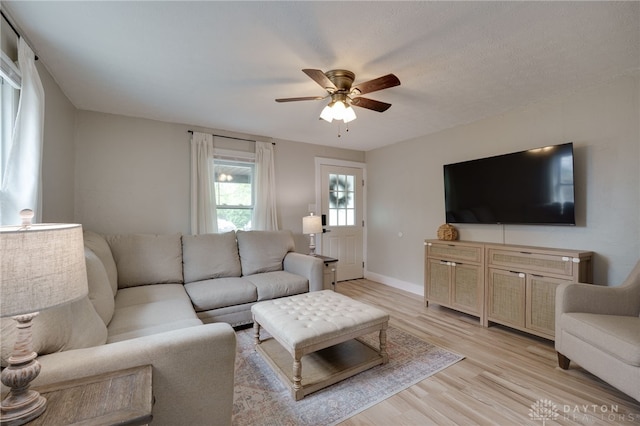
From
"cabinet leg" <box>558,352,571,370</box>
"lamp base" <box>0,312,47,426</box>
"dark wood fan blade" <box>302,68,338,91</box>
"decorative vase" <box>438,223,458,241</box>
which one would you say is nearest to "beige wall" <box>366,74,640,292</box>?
"decorative vase" <box>438,223,458,241</box>

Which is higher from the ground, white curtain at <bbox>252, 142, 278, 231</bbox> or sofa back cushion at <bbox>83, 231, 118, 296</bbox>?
white curtain at <bbox>252, 142, 278, 231</bbox>

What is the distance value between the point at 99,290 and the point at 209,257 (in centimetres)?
132

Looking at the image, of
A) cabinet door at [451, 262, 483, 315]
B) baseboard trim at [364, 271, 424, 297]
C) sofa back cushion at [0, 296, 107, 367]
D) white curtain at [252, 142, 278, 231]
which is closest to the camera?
sofa back cushion at [0, 296, 107, 367]

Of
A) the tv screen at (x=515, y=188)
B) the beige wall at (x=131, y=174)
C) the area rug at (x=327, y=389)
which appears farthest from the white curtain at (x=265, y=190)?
the tv screen at (x=515, y=188)

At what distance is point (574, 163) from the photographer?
2623 millimetres

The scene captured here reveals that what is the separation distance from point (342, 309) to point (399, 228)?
2550mm

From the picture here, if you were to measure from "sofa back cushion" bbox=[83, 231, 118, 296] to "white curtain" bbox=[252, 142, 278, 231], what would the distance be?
1.73 m

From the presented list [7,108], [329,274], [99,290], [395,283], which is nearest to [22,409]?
[99,290]

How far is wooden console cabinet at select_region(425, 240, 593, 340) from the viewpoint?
7.97 feet

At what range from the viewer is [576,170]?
2623 millimetres

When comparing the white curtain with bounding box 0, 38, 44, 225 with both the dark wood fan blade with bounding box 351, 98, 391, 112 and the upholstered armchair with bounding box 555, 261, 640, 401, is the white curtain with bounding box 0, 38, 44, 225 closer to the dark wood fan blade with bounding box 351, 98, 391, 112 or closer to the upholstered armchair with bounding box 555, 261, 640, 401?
the dark wood fan blade with bounding box 351, 98, 391, 112

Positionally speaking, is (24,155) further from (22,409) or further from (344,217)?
(344,217)

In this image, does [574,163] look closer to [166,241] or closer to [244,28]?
[244,28]

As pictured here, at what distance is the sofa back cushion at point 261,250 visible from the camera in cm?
333
